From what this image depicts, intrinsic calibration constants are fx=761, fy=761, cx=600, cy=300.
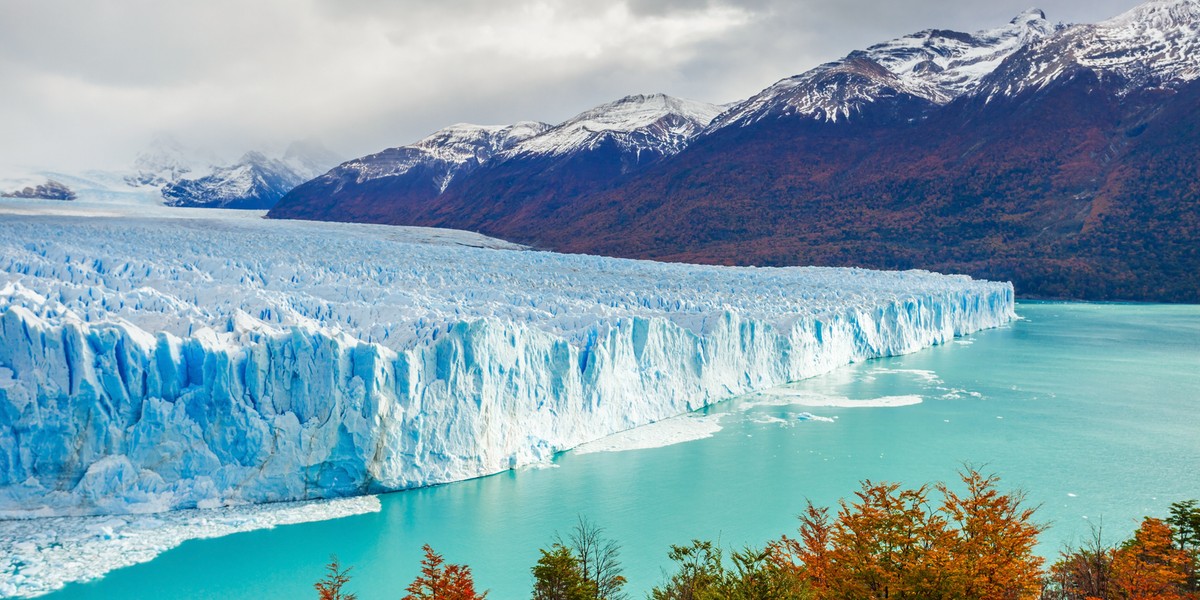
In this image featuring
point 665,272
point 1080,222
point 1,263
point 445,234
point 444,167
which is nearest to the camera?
point 1,263

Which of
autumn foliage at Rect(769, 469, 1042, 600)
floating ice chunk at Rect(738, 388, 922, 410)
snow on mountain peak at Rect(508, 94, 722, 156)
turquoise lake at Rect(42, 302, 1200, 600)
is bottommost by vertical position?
turquoise lake at Rect(42, 302, 1200, 600)

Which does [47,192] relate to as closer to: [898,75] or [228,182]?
[228,182]

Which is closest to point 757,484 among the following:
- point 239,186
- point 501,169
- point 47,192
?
point 501,169

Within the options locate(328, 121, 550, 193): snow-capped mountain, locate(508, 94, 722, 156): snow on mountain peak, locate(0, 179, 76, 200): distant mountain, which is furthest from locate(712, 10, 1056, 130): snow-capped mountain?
locate(0, 179, 76, 200): distant mountain

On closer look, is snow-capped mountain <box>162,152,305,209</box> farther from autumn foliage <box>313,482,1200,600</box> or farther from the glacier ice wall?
autumn foliage <box>313,482,1200,600</box>

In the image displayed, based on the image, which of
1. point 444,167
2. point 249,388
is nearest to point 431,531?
point 249,388

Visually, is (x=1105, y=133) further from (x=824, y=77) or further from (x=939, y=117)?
(x=824, y=77)
